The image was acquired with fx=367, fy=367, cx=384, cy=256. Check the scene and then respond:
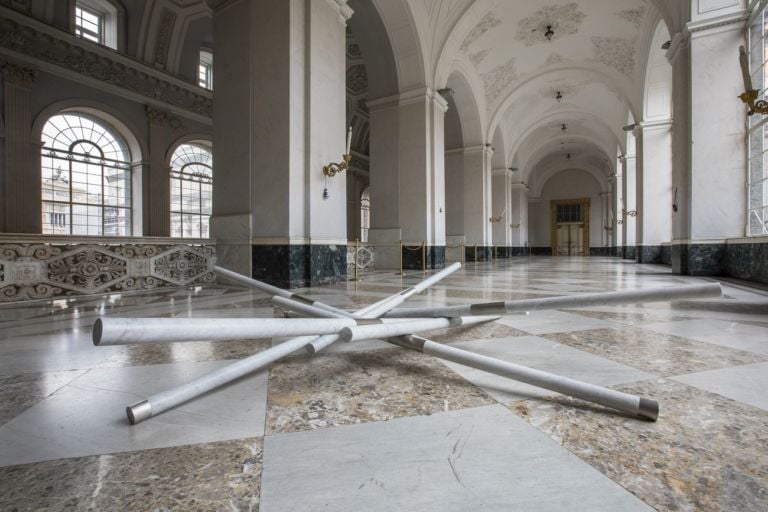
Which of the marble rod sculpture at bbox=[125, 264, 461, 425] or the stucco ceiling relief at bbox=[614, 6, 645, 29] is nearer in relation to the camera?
the marble rod sculpture at bbox=[125, 264, 461, 425]

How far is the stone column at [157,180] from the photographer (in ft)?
41.2

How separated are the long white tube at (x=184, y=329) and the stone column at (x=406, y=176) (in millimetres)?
8422

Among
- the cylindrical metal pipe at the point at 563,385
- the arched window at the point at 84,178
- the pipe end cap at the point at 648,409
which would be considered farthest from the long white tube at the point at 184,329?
the arched window at the point at 84,178

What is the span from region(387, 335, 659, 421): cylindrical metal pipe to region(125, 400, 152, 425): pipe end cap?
1.07 meters

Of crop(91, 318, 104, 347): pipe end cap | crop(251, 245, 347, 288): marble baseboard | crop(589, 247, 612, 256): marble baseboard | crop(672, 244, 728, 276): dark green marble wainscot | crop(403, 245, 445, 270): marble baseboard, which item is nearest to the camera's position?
crop(91, 318, 104, 347): pipe end cap

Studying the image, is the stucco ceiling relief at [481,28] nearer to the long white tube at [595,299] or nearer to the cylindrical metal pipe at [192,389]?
the long white tube at [595,299]

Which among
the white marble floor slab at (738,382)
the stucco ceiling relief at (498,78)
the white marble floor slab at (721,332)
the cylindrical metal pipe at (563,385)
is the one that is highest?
the stucco ceiling relief at (498,78)

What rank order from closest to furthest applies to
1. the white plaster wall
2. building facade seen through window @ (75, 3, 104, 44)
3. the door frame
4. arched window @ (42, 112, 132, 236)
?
building facade seen through window @ (75, 3, 104, 44)
arched window @ (42, 112, 132, 236)
the white plaster wall
the door frame

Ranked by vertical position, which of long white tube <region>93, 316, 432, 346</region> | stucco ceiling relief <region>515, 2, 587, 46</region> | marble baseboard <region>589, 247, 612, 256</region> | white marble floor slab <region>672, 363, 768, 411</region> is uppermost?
stucco ceiling relief <region>515, 2, 587, 46</region>

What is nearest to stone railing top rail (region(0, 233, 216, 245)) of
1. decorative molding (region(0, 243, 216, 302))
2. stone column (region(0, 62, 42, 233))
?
decorative molding (region(0, 243, 216, 302))

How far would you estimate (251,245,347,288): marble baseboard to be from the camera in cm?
545

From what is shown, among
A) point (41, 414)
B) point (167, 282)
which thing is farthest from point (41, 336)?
point (167, 282)

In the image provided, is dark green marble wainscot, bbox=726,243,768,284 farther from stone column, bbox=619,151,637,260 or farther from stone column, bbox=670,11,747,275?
stone column, bbox=619,151,637,260

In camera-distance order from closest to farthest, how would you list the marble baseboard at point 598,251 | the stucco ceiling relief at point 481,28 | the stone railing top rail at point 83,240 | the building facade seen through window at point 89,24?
1. the stone railing top rail at point 83,240
2. the building facade seen through window at point 89,24
3. the stucco ceiling relief at point 481,28
4. the marble baseboard at point 598,251
